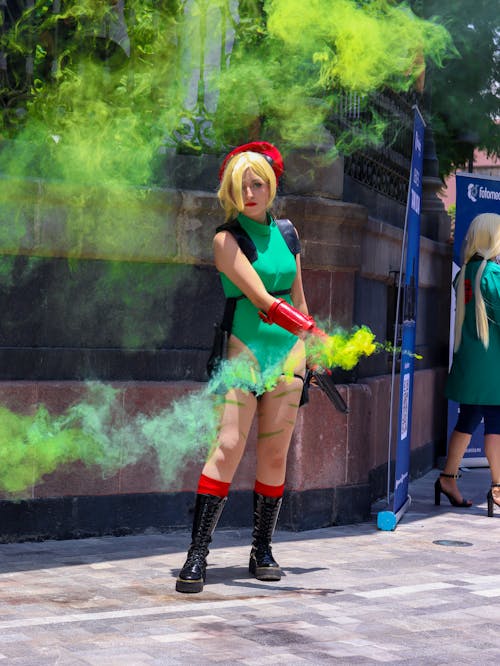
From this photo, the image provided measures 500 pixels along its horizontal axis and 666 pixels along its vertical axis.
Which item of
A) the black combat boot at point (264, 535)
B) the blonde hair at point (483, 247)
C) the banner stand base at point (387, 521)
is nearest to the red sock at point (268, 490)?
the black combat boot at point (264, 535)

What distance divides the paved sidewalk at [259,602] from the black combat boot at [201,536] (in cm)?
11

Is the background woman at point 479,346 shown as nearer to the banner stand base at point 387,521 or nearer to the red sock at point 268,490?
the banner stand base at point 387,521

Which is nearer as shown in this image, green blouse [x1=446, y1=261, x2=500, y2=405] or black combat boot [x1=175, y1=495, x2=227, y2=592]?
black combat boot [x1=175, y1=495, x2=227, y2=592]

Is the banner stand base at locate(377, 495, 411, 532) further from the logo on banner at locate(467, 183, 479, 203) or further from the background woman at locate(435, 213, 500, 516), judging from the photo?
the logo on banner at locate(467, 183, 479, 203)

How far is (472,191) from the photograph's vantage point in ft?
34.7

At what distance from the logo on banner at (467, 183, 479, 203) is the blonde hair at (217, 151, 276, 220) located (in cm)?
509

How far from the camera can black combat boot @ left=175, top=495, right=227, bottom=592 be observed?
5547mm

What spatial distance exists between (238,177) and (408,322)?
2439 millimetres

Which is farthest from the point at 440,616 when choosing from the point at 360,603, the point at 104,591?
the point at 104,591

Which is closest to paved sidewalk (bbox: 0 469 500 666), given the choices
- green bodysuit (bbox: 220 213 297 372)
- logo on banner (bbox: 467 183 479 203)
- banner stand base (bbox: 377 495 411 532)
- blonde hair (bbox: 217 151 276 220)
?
banner stand base (bbox: 377 495 411 532)

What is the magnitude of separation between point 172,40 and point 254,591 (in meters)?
3.42

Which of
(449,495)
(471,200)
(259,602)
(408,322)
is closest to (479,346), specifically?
(408,322)

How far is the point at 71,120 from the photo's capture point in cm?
691

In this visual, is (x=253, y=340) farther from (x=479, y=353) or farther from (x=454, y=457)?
(x=454, y=457)
